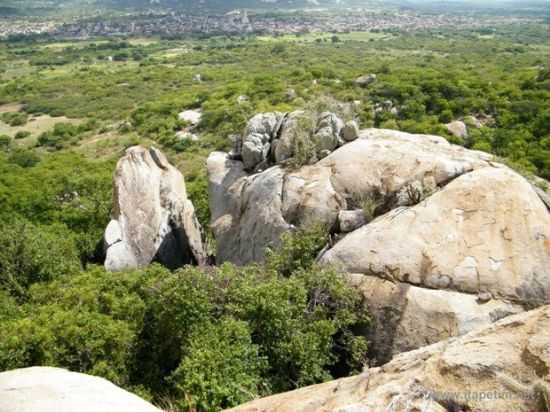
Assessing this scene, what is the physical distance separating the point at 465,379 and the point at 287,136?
13.4m

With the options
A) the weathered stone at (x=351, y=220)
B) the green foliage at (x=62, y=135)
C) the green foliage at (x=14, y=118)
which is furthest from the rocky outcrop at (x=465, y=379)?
the green foliage at (x=14, y=118)

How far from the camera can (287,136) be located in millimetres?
18266

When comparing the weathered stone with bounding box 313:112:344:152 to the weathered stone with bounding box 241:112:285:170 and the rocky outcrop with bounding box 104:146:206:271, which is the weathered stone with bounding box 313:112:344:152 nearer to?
the weathered stone with bounding box 241:112:285:170

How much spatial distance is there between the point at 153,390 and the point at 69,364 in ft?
7.04

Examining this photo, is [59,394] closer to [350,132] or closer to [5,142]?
[350,132]

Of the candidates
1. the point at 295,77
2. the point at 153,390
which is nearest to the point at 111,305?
the point at 153,390

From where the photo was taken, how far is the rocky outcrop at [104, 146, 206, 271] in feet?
69.7

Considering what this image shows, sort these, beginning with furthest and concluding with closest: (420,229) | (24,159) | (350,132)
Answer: (24,159) < (350,132) < (420,229)

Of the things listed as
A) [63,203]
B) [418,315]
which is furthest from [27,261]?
[418,315]

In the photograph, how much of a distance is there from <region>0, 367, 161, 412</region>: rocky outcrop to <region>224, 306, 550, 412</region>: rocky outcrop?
7.51 feet

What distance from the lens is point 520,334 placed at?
20.7 feet

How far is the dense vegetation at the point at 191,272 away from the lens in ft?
35.9

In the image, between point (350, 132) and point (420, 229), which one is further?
point (350, 132)

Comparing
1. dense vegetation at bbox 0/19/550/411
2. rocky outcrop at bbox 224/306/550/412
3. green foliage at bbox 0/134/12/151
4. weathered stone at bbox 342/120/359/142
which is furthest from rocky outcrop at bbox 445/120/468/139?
green foliage at bbox 0/134/12/151
